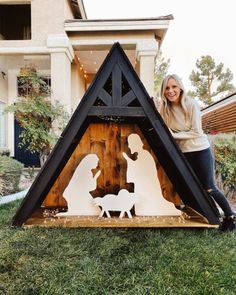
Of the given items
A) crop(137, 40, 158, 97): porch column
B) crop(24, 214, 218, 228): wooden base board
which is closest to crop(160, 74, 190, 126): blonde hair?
crop(24, 214, 218, 228): wooden base board

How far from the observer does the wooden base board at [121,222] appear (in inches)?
95.8

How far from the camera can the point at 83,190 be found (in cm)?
273

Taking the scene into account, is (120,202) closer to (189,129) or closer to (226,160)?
(189,129)

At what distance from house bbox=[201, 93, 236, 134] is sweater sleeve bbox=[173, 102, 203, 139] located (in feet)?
18.5

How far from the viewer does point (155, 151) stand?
9.66ft

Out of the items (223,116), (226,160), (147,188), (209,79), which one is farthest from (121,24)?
(209,79)

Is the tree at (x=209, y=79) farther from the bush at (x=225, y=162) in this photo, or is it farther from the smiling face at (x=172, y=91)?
→ the smiling face at (x=172, y=91)

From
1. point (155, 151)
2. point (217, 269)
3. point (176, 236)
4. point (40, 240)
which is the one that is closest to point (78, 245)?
point (40, 240)

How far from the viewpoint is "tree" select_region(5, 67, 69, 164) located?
7004 mm

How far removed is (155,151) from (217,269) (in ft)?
4.68

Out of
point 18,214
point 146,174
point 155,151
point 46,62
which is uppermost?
point 46,62

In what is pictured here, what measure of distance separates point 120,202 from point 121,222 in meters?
0.20

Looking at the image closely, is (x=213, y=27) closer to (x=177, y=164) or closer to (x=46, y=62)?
(x=46, y=62)

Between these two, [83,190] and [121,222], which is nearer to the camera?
[121,222]
